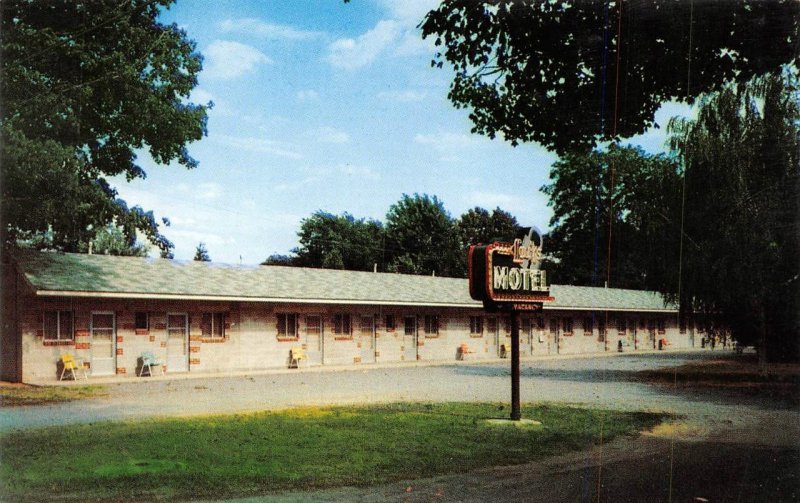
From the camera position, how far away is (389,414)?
1499 cm

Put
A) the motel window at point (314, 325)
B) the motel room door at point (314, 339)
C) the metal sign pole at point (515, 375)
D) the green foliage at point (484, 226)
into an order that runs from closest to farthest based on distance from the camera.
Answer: the metal sign pole at point (515, 375), the motel room door at point (314, 339), the motel window at point (314, 325), the green foliage at point (484, 226)

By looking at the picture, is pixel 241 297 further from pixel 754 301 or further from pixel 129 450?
pixel 754 301

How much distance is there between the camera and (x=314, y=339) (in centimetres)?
3016

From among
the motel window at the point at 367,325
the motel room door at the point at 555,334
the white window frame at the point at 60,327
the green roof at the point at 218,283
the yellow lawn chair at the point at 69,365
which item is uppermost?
the green roof at the point at 218,283

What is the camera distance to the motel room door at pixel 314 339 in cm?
2986

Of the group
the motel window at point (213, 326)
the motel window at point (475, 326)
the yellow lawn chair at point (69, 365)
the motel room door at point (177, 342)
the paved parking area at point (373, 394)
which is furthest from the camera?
the motel window at point (475, 326)

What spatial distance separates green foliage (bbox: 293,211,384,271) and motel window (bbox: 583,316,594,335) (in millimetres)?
25322

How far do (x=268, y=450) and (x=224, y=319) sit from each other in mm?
17218

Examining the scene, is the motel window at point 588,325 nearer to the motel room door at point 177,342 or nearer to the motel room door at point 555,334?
the motel room door at point 555,334

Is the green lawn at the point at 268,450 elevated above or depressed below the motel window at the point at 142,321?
below

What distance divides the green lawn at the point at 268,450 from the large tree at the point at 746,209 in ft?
29.4

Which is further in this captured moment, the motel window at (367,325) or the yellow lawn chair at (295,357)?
the motel window at (367,325)

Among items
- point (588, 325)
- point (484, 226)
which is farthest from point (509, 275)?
point (484, 226)

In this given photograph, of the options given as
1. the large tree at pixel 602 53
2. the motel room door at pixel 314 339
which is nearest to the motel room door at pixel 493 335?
the motel room door at pixel 314 339
